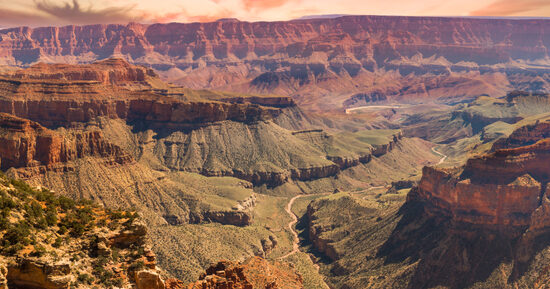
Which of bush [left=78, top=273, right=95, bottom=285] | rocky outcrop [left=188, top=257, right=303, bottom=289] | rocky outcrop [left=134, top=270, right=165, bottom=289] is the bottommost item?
rocky outcrop [left=188, top=257, right=303, bottom=289]

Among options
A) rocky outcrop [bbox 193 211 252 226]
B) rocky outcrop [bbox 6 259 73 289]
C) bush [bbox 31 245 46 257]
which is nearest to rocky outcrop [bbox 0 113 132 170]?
rocky outcrop [bbox 193 211 252 226]

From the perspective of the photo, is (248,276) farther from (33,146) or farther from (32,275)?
(33,146)

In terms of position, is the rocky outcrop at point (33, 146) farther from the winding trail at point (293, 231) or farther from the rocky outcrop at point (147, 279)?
the rocky outcrop at point (147, 279)

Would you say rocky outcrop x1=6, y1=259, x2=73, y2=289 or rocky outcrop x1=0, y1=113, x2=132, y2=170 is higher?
rocky outcrop x1=0, y1=113, x2=132, y2=170

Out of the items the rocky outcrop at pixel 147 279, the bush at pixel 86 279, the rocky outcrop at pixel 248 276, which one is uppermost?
the bush at pixel 86 279

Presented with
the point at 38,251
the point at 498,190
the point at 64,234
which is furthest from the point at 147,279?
the point at 498,190

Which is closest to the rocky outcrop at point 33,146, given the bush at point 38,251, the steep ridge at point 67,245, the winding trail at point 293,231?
the winding trail at point 293,231

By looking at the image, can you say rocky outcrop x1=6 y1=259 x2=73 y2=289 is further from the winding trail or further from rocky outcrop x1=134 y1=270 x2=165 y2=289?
the winding trail
